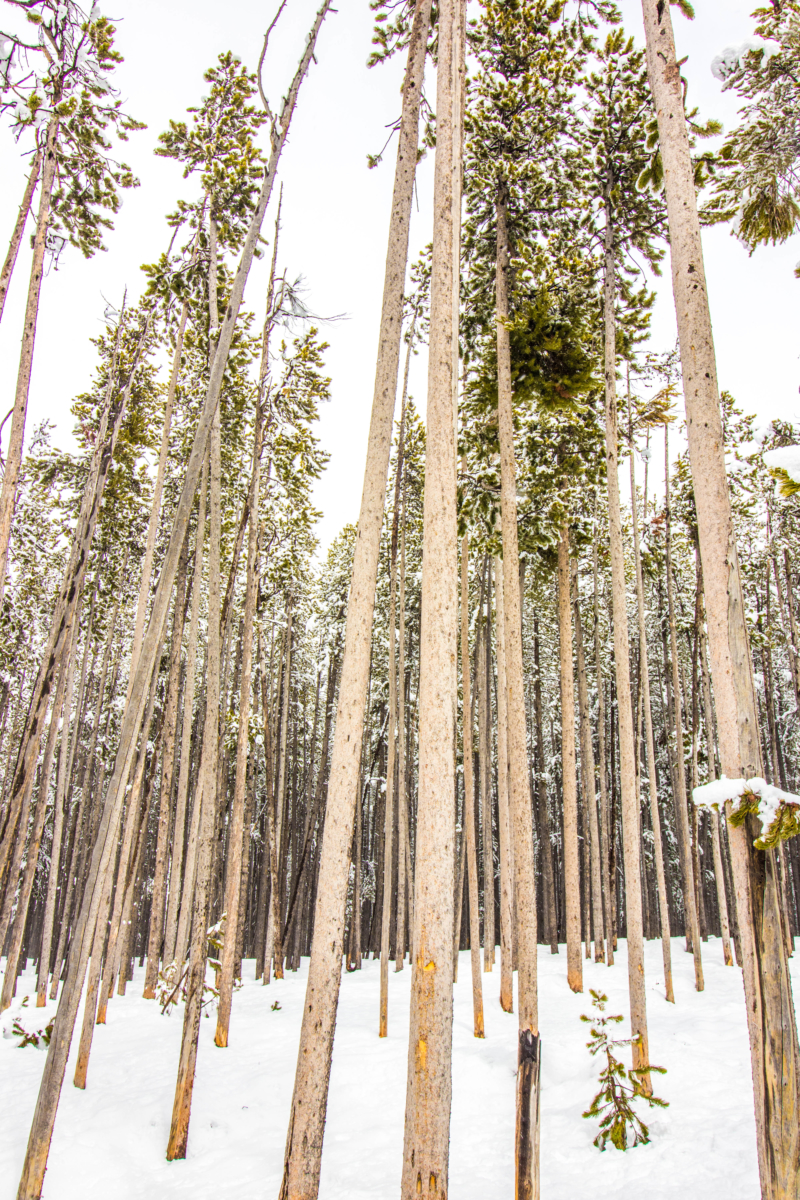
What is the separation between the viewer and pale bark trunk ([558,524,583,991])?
1005 cm

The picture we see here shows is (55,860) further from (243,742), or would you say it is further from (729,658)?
(729,658)

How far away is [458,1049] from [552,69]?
12928mm

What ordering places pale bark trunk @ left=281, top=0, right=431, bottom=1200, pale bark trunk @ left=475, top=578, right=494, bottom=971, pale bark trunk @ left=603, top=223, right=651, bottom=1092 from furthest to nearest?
pale bark trunk @ left=475, top=578, right=494, bottom=971 → pale bark trunk @ left=603, top=223, right=651, bottom=1092 → pale bark trunk @ left=281, top=0, right=431, bottom=1200

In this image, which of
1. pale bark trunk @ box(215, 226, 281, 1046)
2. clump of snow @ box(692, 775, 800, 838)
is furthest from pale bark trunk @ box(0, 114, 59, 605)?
clump of snow @ box(692, 775, 800, 838)

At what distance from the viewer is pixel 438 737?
10.5 feet

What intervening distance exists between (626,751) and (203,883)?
479 cm

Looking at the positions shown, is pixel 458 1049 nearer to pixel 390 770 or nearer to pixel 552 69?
pixel 390 770

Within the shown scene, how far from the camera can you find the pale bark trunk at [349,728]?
11.3 ft

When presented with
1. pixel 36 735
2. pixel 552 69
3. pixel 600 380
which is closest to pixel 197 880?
pixel 36 735

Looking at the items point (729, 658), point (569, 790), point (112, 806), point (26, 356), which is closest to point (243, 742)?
point (112, 806)

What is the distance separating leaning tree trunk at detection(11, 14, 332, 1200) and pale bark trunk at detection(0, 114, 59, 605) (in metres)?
2.00

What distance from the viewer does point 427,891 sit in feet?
9.86

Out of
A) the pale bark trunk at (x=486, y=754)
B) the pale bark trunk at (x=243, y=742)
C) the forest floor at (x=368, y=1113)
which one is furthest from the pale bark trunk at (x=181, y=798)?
the pale bark trunk at (x=486, y=754)

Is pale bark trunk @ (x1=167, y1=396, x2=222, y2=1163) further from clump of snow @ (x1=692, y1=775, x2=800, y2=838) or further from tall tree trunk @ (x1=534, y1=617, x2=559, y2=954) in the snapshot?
tall tree trunk @ (x1=534, y1=617, x2=559, y2=954)
